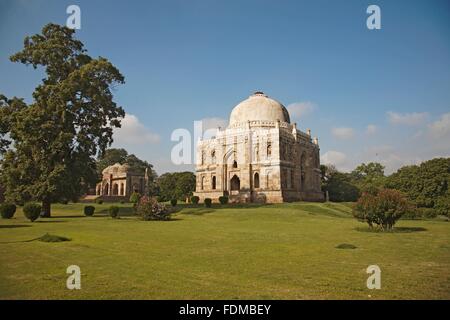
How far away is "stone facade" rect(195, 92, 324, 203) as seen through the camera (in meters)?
40.8

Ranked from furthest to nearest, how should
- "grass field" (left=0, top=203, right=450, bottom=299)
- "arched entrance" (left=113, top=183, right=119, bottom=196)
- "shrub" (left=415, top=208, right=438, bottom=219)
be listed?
"arched entrance" (left=113, top=183, right=119, bottom=196)
"shrub" (left=415, top=208, right=438, bottom=219)
"grass field" (left=0, top=203, right=450, bottom=299)

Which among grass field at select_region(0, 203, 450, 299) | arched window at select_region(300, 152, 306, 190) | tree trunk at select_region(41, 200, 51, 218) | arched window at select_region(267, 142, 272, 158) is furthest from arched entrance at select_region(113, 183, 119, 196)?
grass field at select_region(0, 203, 450, 299)

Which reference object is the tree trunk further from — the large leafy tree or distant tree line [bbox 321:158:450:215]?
distant tree line [bbox 321:158:450:215]

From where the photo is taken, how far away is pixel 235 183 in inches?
1777

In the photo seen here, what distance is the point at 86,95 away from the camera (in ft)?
93.6

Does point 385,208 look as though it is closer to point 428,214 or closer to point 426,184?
point 428,214

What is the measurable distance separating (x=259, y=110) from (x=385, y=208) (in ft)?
103

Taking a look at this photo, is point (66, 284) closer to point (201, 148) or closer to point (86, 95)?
point (86, 95)

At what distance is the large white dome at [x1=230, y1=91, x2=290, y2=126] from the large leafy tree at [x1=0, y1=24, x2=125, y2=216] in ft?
66.1

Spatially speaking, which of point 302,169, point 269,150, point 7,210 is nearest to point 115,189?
point 269,150

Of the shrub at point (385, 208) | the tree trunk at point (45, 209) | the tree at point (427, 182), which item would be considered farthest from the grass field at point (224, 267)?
the tree at point (427, 182)

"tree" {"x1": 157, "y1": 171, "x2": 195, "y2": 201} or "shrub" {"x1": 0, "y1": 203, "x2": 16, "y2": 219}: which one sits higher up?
"tree" {"x1": 157, "y1": 171, "x2": 195, "y2": 201}
